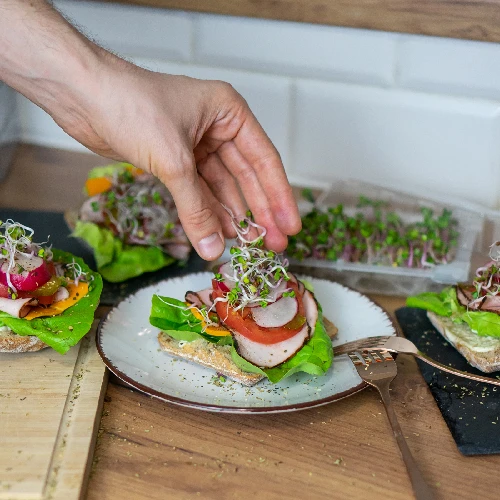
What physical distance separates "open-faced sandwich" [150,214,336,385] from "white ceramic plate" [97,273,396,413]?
0.04 metres

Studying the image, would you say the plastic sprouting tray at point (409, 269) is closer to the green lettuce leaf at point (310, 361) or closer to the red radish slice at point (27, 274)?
the green lettuce leaf at point (310, 361)

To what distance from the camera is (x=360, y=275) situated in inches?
89.0

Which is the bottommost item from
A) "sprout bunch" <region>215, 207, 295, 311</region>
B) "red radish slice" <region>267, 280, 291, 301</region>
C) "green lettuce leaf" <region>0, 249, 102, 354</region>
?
"green lettuce leaf" <region>0, 249, 102, 354</region>

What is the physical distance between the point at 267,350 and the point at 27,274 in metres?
0.62

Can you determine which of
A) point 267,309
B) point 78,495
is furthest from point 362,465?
point 78,495

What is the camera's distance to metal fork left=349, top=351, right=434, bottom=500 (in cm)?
138

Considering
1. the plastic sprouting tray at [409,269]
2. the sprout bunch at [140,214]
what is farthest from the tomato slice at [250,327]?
the sprout bunch at [140,214]

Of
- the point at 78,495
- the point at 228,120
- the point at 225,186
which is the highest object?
the point at 228,120

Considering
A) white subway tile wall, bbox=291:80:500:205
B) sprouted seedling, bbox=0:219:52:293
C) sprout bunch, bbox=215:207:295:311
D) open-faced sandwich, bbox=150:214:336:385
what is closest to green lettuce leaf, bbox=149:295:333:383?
open-faced sandwich, bbox=150:214:336:385

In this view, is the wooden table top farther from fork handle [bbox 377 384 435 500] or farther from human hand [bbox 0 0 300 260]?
human hand [bbox 0 0 300 260]

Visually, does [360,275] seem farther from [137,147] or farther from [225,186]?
[137,147]

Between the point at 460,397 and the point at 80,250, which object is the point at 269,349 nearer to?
the point at 460,397

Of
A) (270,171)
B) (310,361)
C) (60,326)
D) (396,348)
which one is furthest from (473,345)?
(60,326)

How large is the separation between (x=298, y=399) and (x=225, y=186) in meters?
0.74
